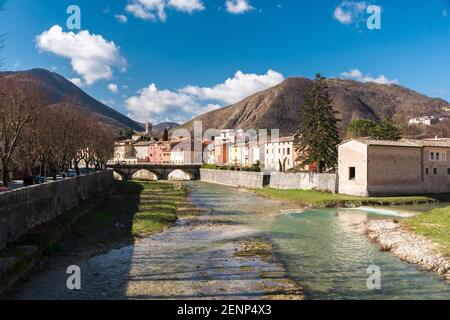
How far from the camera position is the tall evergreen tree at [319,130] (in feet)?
217

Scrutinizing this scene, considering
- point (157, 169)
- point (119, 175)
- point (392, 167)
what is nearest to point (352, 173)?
point (392, 167)

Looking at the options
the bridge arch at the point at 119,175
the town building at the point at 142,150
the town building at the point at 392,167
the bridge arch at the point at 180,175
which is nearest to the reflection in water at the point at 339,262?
the town building at the point at 392,167

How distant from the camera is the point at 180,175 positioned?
135625 mm

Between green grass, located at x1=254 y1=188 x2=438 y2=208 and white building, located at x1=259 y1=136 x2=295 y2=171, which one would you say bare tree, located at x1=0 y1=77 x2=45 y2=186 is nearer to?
green grass, located at x1=254 y1=188 x2=438 y2=208

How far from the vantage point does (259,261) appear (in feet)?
68.4

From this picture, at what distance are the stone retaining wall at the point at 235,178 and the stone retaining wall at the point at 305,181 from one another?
145 inches

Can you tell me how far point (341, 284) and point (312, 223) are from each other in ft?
58.2

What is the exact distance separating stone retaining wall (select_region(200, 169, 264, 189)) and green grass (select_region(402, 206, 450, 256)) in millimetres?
42907

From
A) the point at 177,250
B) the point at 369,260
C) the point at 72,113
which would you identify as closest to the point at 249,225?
the point at 177,250

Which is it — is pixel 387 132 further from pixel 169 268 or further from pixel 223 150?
pixel 223 150

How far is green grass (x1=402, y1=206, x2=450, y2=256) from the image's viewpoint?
24.9 metres

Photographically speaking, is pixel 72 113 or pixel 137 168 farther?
pixel 137 168

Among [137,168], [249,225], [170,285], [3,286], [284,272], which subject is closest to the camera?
[3,286]
